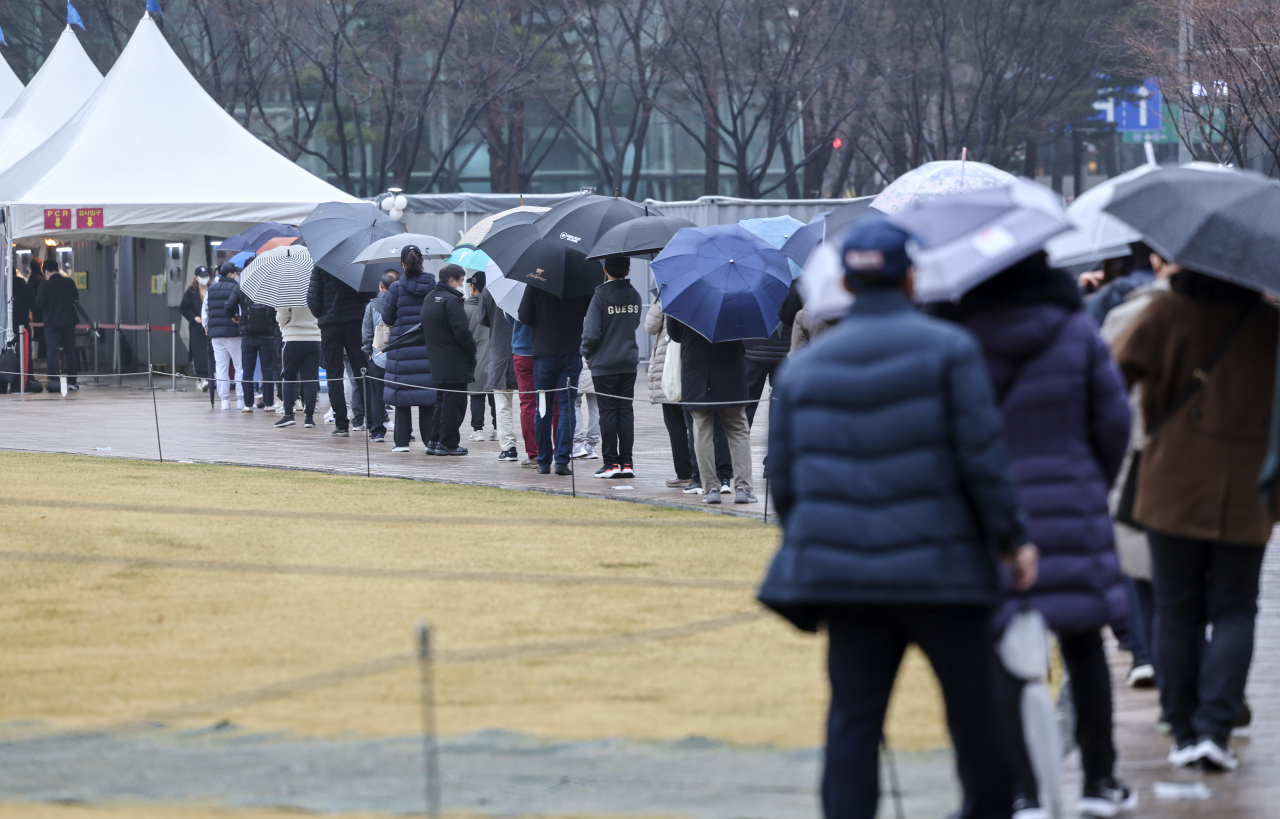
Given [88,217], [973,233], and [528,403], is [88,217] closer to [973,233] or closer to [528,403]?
[528,403]

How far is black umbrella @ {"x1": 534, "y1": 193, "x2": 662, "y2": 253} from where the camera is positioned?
12.8 meters

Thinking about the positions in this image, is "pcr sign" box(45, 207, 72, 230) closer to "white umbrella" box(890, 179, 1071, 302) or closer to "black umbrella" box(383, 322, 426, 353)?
"black umbrella" box(383, 322, 426, 353)

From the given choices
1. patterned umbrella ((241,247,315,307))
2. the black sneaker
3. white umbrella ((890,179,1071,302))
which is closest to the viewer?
white umbrella ((890,179,1071,302))

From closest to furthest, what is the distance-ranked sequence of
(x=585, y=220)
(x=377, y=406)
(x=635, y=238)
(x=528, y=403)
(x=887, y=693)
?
(x=887, y=693)
(x=635, y=238)
(x=585, y=220)
(x=528, y=403)
(x=377, y=406)

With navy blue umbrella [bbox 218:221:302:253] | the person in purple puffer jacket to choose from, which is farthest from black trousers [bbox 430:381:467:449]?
the person in purple puffer jacket

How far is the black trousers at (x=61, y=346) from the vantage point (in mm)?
23062

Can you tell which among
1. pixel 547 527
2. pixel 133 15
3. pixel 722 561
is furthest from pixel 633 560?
pixel 133 15

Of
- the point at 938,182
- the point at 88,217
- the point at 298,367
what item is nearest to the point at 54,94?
the point at 88,217

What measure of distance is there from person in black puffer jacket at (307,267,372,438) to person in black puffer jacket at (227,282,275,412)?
226 cm

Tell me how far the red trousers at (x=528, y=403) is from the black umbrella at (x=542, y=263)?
35.9 inches

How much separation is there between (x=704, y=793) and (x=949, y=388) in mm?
1863

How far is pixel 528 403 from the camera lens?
46.0 ft

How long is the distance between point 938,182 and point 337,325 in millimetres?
8924

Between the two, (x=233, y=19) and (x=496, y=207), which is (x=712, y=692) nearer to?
(x=496, y=207)
